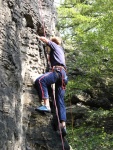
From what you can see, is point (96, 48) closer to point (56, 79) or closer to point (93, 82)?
point (93, 82)

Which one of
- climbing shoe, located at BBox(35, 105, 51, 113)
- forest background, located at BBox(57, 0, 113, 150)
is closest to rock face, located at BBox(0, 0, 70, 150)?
climbing shoe, located at BBox(35, 105, 51, 113)

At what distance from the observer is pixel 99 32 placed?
11945 millimetres

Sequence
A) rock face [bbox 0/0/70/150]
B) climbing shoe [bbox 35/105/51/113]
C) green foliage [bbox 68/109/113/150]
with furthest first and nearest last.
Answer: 1. green foliage [bbox 68/109/113/150]
2. climbing shoe [bbox 35/105/51/113]
3. rock face [bbox 0/0/70/150]

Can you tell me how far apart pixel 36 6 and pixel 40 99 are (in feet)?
7.30

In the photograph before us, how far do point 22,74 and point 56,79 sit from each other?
2.71 ft

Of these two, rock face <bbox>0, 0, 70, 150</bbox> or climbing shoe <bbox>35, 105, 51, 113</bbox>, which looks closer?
rock face <bbox>0, 0, 70, 150</bbox>

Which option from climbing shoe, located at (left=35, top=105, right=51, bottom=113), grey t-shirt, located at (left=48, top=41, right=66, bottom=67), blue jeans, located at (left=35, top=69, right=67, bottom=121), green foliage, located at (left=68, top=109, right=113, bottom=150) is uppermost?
grey t-shirt, located at (left=48, top=41, right=66, bottom=67)

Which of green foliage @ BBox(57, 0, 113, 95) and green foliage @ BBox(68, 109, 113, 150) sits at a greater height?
green foliage @ BBox(57, 0, 113, 95)

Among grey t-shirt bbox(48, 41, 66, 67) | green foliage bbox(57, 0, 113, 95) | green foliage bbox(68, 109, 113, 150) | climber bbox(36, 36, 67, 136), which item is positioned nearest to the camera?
climber bbox(36, 36, 67, 136)

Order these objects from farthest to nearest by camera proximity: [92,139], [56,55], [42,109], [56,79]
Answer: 1. [92,139]
2. [56,55]
3. [56,79]
4. [42,109]

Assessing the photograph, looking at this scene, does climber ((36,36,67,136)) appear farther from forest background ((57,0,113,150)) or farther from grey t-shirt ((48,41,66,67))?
forest background ((57,0,113,150))

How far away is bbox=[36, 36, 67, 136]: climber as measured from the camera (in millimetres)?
5953

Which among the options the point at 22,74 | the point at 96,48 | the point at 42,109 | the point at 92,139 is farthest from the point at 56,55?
the point at 96,48

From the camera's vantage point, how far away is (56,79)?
6.24 m
